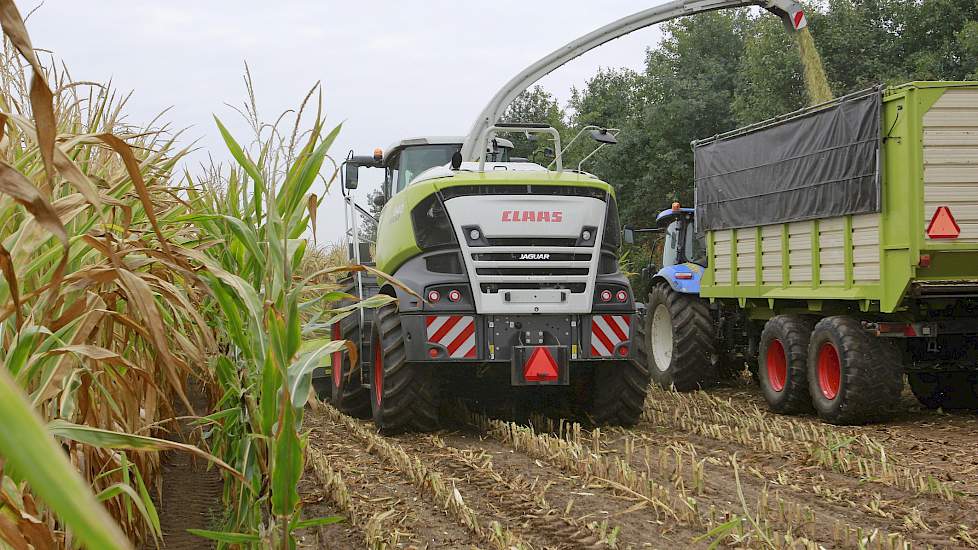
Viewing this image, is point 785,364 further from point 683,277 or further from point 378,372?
point 378,372

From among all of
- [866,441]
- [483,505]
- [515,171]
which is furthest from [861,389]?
[483,505]

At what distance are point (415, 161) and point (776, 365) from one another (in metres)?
3.77

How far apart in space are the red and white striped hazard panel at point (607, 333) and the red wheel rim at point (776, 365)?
7.31 feet

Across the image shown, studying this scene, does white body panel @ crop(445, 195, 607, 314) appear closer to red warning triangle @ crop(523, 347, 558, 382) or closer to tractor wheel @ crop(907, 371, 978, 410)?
red warning triangle @ crop(523, 347, 558, 382)

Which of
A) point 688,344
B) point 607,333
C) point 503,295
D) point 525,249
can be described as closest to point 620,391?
point 607,333

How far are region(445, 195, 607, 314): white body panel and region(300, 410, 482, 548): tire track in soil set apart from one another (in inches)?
55.7

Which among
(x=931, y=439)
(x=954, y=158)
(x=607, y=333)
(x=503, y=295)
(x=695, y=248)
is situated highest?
(x=954, y=158)

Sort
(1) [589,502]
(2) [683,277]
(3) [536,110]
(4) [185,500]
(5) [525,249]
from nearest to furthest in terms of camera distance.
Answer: (4) [185,500]
(1) [589,502]
(5) [525,249]
(2) [683,277]
(3) [536,110]

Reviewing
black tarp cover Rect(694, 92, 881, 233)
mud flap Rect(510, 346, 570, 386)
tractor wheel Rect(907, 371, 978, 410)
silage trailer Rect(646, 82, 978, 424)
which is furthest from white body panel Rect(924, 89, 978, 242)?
mud flap Rect(510, 346, 570, 386)

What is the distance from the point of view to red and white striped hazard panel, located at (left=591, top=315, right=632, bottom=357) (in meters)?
7.17

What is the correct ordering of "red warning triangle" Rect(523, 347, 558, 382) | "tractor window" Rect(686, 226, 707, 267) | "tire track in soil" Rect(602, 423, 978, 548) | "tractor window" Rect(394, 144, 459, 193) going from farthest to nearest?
"tractor window" Rect(686, 226, 707, 267) < "tractor window" Rect(394, 144, 459, 193) < "red warning triangle" Rect(523, 347, 558, 382) < "tire track in soil" Rect(602, 423, 978, 548)

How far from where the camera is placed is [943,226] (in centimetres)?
705

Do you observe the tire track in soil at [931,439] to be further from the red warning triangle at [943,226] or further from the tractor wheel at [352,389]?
the tractor wheel at [352,389]

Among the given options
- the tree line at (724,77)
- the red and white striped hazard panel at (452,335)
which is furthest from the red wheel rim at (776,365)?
the tree line at (724,77)
